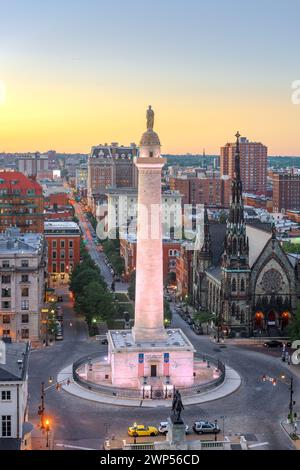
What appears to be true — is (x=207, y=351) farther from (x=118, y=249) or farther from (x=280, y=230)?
(x=280, y=230)

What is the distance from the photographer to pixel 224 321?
92.6m

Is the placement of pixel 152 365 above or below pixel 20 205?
below

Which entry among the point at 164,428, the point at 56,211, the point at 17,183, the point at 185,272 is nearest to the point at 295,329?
the point at 164,428

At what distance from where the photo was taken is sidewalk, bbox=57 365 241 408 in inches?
2559

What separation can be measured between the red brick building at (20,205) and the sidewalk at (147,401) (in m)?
59.6

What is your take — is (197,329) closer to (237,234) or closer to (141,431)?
(237,234)

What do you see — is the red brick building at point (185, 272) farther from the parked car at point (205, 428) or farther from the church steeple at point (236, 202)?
the parked car at point (205, 428)

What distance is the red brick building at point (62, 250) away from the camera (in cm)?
13100

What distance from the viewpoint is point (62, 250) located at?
132 metres

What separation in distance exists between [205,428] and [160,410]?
276 inches

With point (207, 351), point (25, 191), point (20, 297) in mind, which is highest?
point (25, 191)

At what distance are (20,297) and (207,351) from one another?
69.4 feet

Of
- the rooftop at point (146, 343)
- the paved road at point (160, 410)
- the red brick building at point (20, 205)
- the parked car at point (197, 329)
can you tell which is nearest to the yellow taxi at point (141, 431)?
the paved road at point (160, 410)
